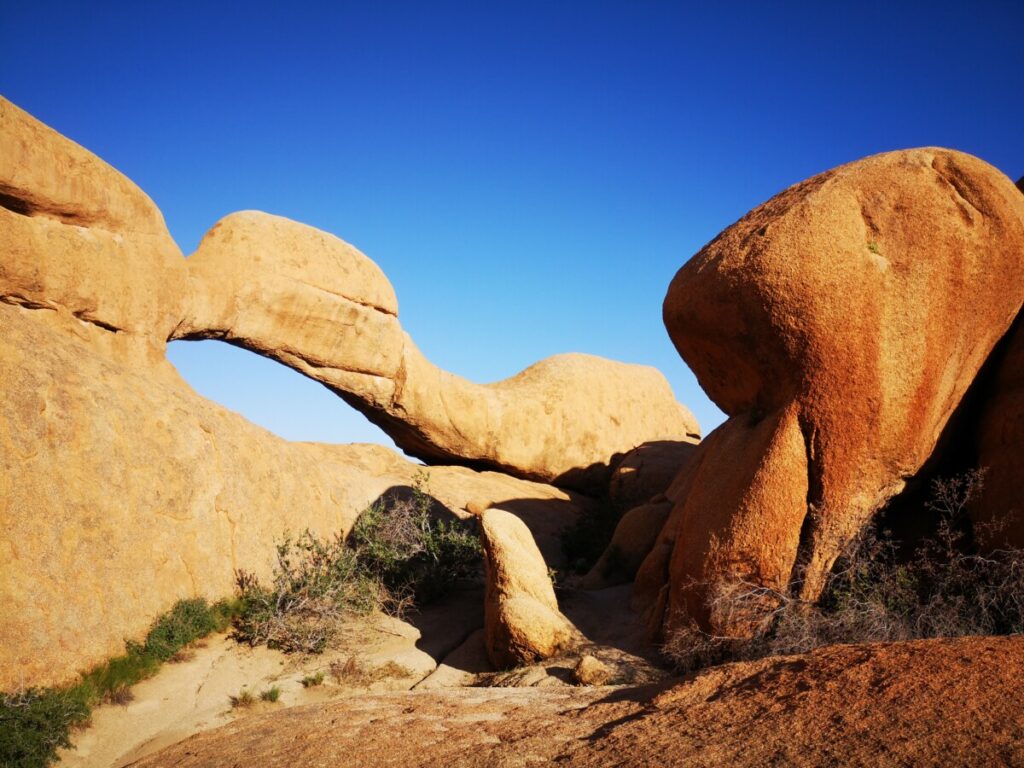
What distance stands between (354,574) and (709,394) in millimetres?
4646

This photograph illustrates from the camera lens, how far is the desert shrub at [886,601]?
6.03m

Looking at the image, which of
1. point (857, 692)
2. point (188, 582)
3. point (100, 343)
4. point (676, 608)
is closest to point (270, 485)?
point (188, 582)

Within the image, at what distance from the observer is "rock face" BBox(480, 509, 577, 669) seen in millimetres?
7188

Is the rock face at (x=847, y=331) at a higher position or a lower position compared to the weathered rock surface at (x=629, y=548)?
higher

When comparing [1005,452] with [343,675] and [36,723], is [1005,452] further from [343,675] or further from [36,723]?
[36,723]

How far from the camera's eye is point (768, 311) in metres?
6.79

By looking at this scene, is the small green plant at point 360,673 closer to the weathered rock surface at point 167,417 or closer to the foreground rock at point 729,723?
the weathered rock surface at point 167,417

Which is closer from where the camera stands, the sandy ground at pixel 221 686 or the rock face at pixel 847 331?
the sandy ground at pixel 221 686

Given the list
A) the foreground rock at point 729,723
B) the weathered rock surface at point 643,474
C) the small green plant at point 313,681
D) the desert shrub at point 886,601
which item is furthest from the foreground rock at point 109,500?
the weathered rock surface at point 643,474

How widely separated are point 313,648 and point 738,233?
5743mm

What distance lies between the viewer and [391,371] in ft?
42.3

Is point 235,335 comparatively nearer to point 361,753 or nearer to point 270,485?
point 270,485

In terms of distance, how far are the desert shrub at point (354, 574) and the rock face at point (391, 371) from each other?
261 cm

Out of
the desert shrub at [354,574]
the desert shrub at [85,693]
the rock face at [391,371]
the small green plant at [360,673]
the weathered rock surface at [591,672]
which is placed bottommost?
the small green plant at [360,673]
